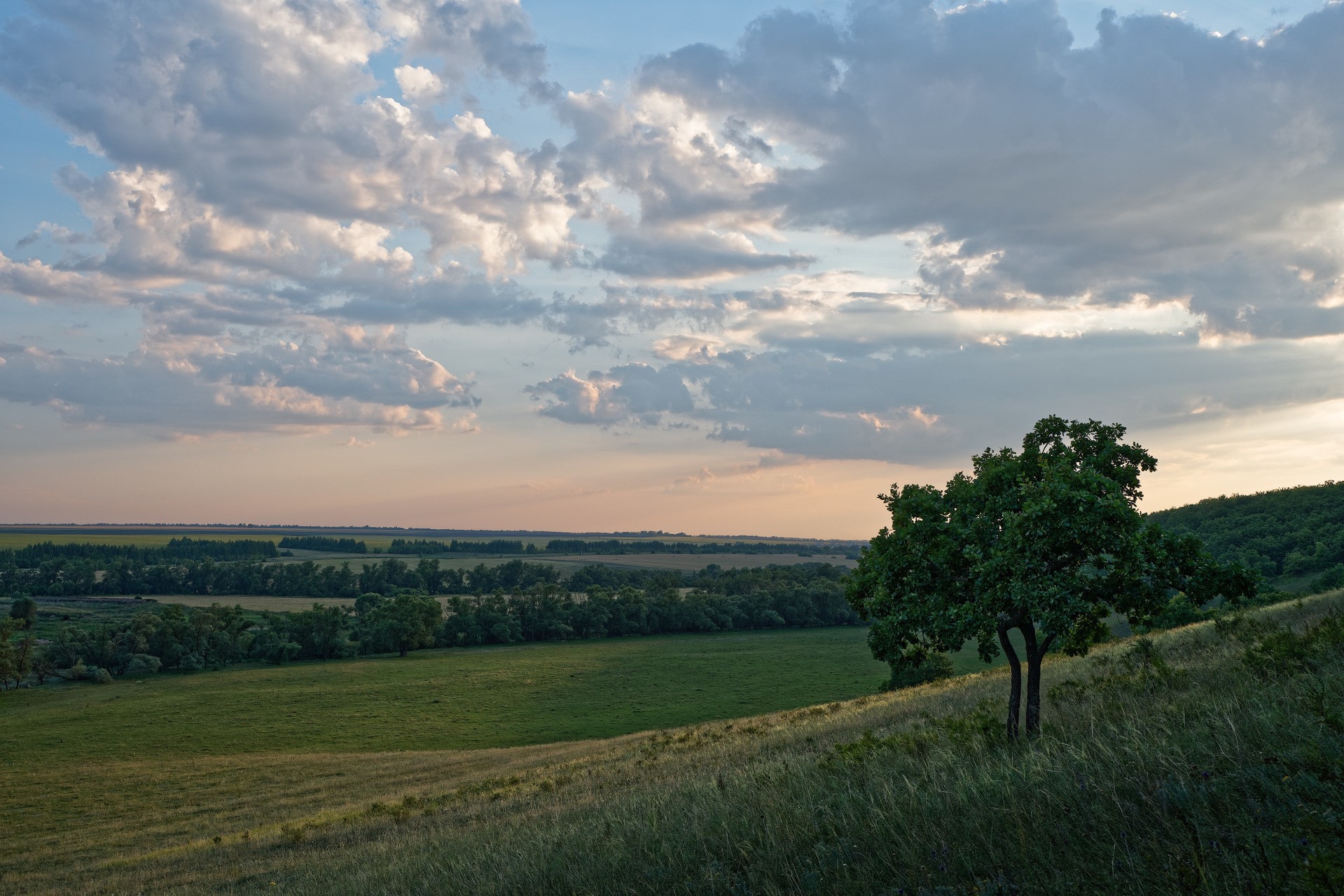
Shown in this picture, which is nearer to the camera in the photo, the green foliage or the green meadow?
the green foliage

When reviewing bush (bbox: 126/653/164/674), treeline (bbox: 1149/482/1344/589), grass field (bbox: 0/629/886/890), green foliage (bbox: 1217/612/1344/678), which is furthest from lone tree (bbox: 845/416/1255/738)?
bush (bbox: 126/653/164/674)

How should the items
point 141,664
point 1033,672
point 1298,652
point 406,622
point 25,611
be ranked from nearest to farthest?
1. point 1298,652
2. point 1033,672
3. point 141,664
4. point 406,622
5. point 25,611

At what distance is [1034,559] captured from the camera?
14258 mm

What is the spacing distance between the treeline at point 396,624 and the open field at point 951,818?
370ft

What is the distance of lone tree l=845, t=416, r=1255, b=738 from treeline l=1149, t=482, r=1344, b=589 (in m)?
54.5

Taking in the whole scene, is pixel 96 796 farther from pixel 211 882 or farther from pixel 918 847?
pixel 918 847

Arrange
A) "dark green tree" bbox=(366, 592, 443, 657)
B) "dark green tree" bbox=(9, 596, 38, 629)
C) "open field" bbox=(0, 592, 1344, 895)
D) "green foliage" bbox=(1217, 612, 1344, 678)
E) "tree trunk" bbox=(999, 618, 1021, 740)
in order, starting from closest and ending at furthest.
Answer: "open field" bbox=(0, 592, 1344, 895), "green foliage" bbox=(1217, 612, 1344, 678), "tree trunk" bbox=(999, 618, 1021, 740), "dark green tree" bbox=(366, 592, 443, 657), "dark green tree" bbox=(9, 596, 38, 629)

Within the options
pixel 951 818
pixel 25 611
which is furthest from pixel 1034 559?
pixel 25 611

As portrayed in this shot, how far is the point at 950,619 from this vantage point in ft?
52.4

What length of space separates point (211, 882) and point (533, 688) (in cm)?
8148

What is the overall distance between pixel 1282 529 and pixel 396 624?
132 m

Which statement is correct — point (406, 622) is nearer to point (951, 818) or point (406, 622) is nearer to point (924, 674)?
point (924, 674)

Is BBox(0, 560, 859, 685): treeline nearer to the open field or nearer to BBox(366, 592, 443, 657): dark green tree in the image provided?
BBox(366, 592, 443, 657): dark green tree

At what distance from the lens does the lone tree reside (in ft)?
46.3
